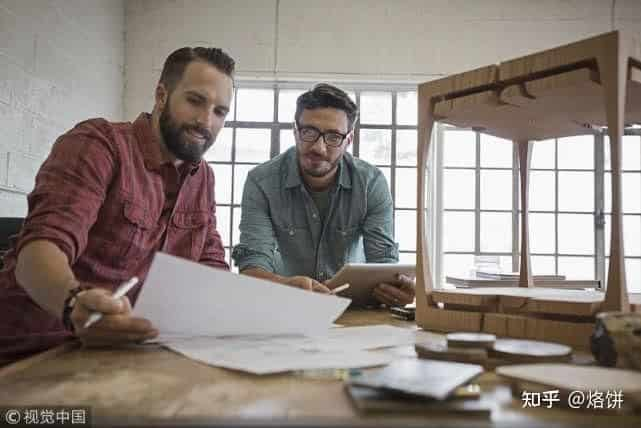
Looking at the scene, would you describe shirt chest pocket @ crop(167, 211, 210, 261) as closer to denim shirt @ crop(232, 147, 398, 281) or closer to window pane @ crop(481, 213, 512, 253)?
denim shirt @ crop(232, 147, 398, 281)

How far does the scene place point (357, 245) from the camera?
81.0 inches

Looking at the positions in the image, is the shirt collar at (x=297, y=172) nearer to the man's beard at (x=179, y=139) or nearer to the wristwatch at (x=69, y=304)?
the man's beard at (x=179, y=139)

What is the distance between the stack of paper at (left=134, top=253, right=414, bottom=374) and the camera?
67cm

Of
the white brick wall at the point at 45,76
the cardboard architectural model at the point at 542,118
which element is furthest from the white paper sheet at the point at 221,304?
the white brick wall at the point at 45,76

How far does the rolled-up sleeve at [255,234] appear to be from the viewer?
1802 mm

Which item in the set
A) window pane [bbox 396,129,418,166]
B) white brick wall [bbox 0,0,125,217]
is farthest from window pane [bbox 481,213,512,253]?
white brick wall [bbox 0,0,125,217]

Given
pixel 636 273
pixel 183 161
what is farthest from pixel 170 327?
pixel 636 273

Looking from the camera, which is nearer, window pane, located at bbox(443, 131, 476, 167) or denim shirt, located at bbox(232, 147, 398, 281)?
denim shirt, located at bbox(232, 147, 398, 281)

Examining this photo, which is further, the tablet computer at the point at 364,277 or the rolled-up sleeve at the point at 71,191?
the tablet computer at the point at 364,277

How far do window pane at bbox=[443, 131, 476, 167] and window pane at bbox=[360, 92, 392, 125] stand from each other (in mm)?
466

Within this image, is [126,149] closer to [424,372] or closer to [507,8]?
[424,372]

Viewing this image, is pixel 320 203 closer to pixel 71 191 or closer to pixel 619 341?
pixel 71 191

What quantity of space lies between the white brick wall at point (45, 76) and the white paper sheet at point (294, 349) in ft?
6.77

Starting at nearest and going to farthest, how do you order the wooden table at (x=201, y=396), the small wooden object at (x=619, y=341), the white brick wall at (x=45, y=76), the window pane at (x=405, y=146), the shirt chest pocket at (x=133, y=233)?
the wooden table at (x=201, y=396)
the small wooden object at (x=619, y=341)
the shirt chest pocket at (x=133, y=233)
the white brick wall at (x=45, y=76)
the window pane at (x=405, y=146)
